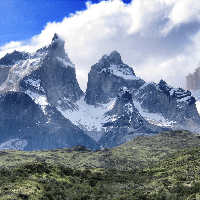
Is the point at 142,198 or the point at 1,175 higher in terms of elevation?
the point at 1,175

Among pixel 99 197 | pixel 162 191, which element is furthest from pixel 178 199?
pixel 99 197

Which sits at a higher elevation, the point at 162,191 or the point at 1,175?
the point at 1,175

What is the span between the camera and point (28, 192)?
5853 centimetres

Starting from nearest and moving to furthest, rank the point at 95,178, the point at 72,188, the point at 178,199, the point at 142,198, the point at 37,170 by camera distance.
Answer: the point at 178,199, the point at 142,198, the point at 72,188, the point at 37,170, the point at 95,178

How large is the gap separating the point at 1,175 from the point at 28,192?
1431 cm

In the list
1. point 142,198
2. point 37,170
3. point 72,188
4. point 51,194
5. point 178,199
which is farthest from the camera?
point 37,170

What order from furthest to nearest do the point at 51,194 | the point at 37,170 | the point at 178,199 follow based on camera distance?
the point at 37,170 < the point at 51,194 < the point at 178,199

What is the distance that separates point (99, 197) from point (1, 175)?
2429cm

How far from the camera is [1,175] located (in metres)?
69.5

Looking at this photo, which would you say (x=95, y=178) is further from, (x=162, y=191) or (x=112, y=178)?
(x=162, y=191)

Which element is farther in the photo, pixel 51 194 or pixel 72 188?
pixel 72 188

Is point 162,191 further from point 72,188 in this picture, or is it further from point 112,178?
point 112,178

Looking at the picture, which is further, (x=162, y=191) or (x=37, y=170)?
(x=37, y=170)

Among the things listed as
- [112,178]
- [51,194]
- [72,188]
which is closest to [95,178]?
[112,178]
